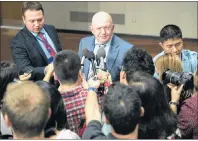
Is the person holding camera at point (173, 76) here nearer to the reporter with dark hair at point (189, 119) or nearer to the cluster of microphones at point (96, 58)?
the reporter with dark hair at point (189, 119)

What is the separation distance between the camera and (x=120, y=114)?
147cm

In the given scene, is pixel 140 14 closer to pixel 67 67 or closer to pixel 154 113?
pixel 67 67

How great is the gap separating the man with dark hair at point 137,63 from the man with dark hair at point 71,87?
28cm

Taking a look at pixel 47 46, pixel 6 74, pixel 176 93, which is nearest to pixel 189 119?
pixel 176 93

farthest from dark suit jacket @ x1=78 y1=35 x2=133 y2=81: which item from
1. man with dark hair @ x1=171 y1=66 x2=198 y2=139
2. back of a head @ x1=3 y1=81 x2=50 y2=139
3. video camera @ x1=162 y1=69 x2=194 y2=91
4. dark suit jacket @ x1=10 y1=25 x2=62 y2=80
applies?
back of a head @ x1=3 y1=81 x2=50 y2=139

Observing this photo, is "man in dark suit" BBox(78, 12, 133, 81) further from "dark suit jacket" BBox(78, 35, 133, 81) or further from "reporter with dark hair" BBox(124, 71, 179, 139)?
"reporter with dark hair" BBox(124, 71, 179, 139)

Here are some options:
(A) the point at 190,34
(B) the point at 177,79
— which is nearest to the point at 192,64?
(B) the point at 177,79

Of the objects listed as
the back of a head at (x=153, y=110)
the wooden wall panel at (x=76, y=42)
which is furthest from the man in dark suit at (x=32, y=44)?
the wooden wall panel at (x=76, y=42)

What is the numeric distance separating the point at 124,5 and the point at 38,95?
259 inches

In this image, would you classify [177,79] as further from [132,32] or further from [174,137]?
[132,32]

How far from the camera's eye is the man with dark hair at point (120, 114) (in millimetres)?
1462

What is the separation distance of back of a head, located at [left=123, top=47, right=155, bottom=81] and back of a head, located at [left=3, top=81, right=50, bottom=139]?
77 centimetres

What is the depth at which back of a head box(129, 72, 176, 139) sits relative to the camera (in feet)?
5.54

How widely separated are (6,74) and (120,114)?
0.85m
